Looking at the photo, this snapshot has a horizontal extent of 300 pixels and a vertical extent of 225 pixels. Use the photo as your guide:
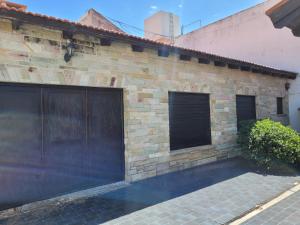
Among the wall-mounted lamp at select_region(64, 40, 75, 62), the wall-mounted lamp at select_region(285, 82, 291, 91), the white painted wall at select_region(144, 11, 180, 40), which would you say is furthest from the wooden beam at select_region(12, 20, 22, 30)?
the white painted wall at select_region(144, 11, 180, 40)

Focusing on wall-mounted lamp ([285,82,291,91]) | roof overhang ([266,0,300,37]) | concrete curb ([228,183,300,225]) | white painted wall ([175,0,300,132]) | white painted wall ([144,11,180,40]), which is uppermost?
white painted wall ([144,11,180,40])

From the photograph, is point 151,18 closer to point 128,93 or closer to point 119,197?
point 128,93

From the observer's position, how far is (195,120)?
26.0ft

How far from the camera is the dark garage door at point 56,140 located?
457 centimetres

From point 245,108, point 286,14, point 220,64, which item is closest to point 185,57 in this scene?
point 220,64

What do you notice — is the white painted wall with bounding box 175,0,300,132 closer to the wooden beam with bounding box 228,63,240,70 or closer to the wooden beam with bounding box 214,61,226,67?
the wooden beam with bounding box 228,63,240,70

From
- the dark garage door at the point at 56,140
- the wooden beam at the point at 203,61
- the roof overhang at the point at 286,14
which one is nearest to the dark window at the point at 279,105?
the wooden beam at the point at 203,61

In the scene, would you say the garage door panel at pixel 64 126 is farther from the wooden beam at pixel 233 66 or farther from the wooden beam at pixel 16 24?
the wooden beam at pixel 233 66

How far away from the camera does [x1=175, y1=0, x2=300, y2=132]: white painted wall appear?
39.0ft

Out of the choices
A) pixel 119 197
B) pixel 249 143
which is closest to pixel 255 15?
pixel 249 143

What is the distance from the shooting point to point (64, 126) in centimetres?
525

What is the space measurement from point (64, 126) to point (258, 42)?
11472 mm

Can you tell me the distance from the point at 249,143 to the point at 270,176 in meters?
1.56

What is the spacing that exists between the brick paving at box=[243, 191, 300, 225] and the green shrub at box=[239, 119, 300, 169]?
266 centimetres
